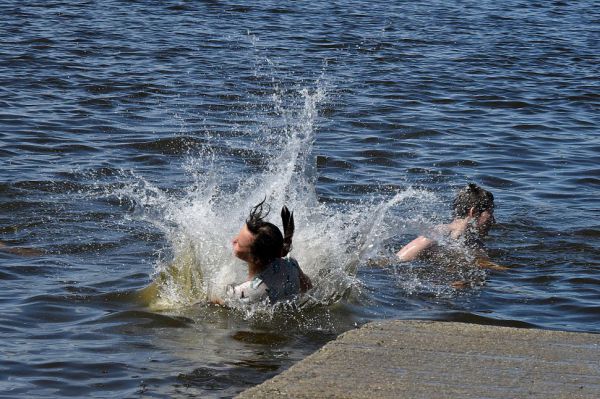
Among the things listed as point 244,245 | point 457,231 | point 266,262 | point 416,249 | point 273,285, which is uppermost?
point 244,245

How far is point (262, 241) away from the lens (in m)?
7.30

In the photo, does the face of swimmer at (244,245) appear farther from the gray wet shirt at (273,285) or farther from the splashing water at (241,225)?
the splashing water at (241,225)

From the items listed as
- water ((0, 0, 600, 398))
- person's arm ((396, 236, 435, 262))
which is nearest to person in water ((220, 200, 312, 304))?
water ((0, 0, 600, 398))

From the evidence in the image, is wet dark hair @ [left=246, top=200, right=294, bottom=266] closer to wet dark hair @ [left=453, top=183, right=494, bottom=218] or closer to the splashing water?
the splashing water

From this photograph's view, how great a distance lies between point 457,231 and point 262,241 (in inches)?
105

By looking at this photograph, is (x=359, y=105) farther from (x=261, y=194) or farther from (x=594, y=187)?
(x=261, y=194)

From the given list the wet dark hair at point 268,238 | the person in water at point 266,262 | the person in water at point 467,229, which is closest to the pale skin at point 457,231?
the person in water at point 467,229

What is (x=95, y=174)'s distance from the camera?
11.1 metres

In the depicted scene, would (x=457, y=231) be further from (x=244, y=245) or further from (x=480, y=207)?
(x=244, y=245)

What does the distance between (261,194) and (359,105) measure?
5.81 m

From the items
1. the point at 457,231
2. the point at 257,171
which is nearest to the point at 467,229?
the point at 457,231

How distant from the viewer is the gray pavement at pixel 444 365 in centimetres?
539

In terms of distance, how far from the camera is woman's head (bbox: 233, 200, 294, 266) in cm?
730

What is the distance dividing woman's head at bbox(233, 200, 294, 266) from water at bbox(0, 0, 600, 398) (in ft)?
1.29
